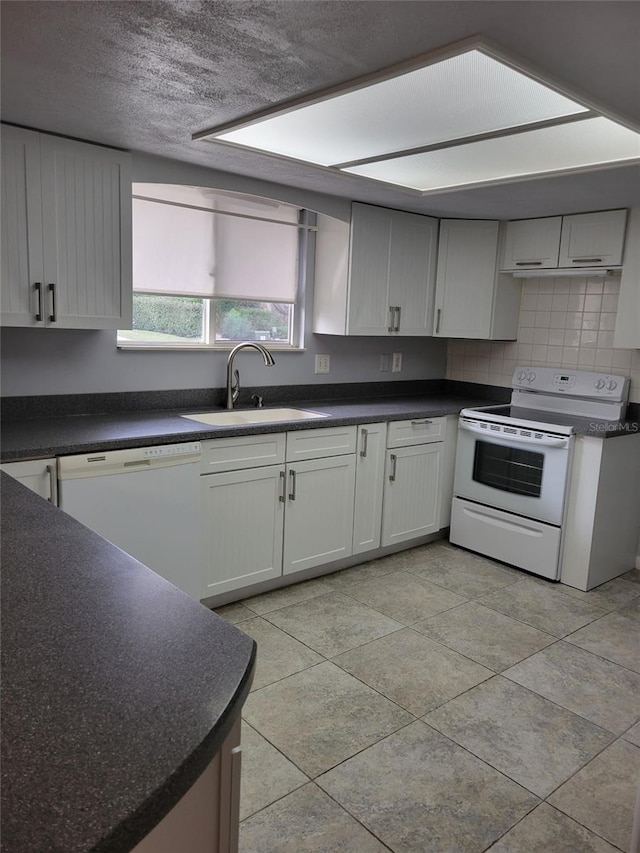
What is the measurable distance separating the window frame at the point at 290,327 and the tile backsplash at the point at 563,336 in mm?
1512

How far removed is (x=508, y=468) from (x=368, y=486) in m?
0.86

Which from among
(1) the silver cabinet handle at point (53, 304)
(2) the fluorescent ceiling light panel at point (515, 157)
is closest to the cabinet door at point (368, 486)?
(2) the fluorescent ceiling light panel at point (515, 157)

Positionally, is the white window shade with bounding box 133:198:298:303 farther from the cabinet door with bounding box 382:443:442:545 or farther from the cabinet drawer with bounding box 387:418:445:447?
the cabinet door with bounding box 382:443:442:545

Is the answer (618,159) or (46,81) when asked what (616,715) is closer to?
(618,159)

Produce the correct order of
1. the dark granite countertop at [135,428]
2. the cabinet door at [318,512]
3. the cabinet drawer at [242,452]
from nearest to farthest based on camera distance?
the dark granite countertop at [135,428], the cabinet drawer at [242,452], the cabinet door at [318,512]

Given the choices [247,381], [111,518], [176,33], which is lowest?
[111,518]

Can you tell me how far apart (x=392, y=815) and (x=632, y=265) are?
3.12 m

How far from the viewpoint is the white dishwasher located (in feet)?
8.30

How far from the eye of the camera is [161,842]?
872mm

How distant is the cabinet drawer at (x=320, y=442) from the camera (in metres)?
3.27

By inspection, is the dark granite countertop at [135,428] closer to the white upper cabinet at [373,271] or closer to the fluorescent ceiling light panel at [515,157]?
the white upper cabinet at [373,271]

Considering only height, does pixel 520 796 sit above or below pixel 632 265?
below

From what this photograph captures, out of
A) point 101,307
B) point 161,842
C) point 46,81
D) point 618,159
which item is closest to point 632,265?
point 618,159

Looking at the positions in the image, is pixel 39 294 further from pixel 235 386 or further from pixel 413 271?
pixel 413 271
